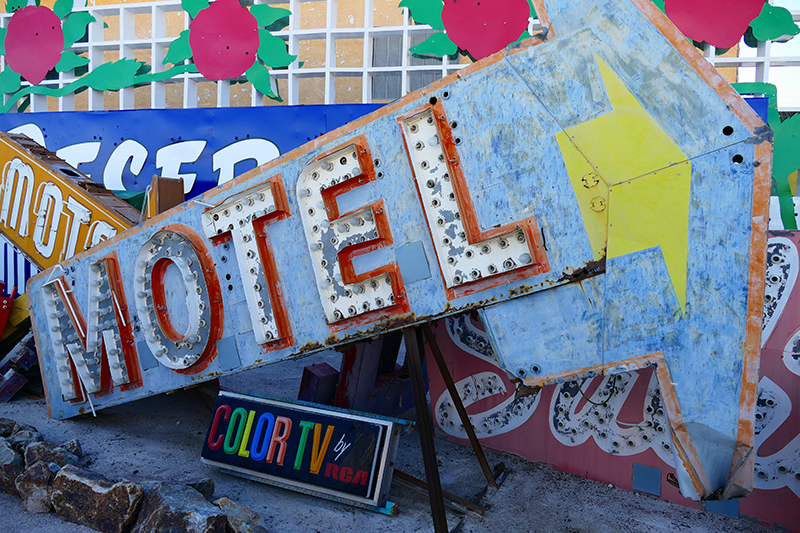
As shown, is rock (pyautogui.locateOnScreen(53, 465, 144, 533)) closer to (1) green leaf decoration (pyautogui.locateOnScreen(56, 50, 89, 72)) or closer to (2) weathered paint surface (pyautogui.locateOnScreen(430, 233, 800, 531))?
(2) weathered paint surface (pyautogui.locateOnScreen(430, 233, 800, 531))

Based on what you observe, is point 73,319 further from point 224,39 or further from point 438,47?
point 438,47

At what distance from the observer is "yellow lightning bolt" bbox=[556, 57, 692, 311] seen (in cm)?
271

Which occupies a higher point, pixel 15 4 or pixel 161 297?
pixel 15 4

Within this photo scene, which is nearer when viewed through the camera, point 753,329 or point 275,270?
point 753,329

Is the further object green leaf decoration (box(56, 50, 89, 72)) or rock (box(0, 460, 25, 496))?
green leaf decoration (box(56, 50, 89, 72))

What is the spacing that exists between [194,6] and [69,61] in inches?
86.6

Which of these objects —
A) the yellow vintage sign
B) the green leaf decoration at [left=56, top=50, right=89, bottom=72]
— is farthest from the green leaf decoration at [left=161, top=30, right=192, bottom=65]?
the yellow vintage sign

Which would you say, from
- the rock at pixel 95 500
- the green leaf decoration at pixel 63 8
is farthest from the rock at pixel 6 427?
the green leaf decoration at pixel 63 8

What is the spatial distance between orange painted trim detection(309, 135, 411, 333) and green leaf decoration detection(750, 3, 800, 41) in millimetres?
→ 4497

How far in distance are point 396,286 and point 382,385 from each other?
1862 mm

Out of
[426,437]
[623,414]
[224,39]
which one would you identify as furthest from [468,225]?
[224,39]

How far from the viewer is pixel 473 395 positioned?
4.71 meters

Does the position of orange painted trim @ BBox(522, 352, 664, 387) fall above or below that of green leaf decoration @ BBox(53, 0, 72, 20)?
below

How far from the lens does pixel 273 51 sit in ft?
22.4
